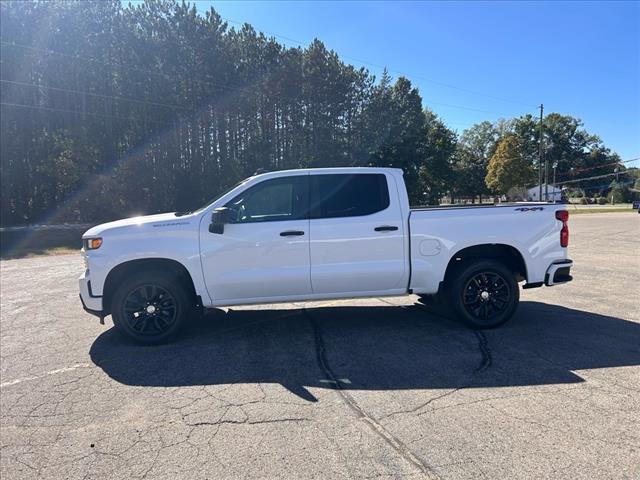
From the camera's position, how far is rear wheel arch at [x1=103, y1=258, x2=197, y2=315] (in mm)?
5172

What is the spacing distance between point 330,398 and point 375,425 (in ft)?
1.88

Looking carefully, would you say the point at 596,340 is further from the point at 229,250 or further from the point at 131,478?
the point at 131,478

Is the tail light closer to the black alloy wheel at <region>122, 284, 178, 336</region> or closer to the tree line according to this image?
the black alloy wheel at <region>122, 284, 178, 336</region>

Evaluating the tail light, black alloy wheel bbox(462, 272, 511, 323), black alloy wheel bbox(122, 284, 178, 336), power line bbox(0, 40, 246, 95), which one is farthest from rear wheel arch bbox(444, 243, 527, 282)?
power line bbox(0, 40, 246, 95)

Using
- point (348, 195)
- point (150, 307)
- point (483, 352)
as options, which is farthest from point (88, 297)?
point (483, 352)

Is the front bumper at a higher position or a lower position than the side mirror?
lower

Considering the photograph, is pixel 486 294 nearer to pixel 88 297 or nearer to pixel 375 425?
pixel 375 425

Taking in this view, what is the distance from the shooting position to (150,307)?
523 cm

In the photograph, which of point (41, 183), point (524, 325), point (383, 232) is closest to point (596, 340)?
point (524, 325)

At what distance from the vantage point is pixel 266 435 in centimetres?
322

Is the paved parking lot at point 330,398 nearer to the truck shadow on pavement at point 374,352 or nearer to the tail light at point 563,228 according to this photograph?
the truck shadow on pavement at point 374,352

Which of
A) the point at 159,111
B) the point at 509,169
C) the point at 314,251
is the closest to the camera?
the point at 314,251

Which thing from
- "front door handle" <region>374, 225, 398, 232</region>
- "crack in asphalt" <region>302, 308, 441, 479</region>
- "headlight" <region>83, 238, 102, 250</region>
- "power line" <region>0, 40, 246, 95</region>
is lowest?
"crack in asphalt" <region>302, 308, 441, 479</region>

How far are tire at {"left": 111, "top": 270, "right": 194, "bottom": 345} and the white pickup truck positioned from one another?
0.04 feet
